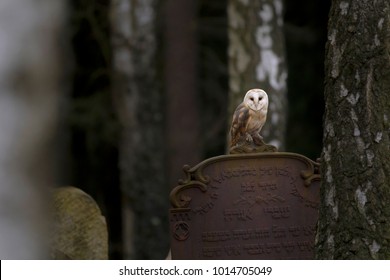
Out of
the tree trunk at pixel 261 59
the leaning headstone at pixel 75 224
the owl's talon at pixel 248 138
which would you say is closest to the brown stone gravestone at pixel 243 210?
the owl's talon at pixel 248 138

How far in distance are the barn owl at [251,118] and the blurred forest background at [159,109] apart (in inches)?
202

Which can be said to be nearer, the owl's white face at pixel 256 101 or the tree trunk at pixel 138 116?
the owl's white face at pixel 256 101

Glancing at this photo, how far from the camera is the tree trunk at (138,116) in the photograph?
489 inches

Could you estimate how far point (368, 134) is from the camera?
4.96 metres

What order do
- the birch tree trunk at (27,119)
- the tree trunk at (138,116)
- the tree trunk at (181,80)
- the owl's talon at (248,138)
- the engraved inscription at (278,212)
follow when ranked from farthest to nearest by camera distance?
the tree trunk at (181,80)
the tree trunk at (138,116)
the owl's talon at (248,138)
the engraved inscription at (278,212)
the birch tree trunk at (27,119)

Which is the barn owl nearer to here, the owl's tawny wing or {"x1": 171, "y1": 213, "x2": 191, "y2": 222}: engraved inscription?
the owl's tawny wing

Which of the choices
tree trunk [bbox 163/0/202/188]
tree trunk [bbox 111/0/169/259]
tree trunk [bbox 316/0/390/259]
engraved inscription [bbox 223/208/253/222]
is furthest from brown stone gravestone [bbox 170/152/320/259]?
tree trunk [bbox 163/0/202/188]

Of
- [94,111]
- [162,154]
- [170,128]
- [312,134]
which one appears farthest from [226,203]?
[312,134]

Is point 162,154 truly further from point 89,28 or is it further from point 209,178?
point 209,178

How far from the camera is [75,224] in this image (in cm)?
721

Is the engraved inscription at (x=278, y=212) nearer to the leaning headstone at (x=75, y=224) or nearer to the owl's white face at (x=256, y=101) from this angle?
the owl's white face at (x=256, y=101)

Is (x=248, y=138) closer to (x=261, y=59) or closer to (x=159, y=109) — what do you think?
(x=261, y=59)

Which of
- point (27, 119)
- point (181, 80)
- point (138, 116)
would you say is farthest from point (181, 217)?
point (181, 80)

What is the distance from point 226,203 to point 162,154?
19.9 feet
